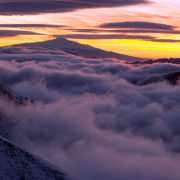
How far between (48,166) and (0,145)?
4.01 m

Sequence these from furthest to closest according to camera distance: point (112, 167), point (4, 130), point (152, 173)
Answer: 1. point (152, 173)
2. point (112, 167)
3. point (4, 130)

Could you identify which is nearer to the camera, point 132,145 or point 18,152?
point 18,152

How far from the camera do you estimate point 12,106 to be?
8850 centimetres

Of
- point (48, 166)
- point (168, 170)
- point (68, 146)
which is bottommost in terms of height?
point (168, 170)

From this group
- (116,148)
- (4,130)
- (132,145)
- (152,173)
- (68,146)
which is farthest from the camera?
(132,145)

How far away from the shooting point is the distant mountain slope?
3006 cm

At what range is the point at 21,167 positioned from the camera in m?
A: 31.0

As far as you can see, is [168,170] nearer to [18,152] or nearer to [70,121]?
[70,121]

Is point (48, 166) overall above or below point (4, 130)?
above

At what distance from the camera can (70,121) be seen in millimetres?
195625

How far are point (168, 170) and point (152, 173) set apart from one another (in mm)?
25967

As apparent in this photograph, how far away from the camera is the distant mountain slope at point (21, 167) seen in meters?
30.1

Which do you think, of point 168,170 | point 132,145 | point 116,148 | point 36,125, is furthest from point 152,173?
point 132,145

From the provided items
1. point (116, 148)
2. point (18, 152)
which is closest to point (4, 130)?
point (18, 152)
